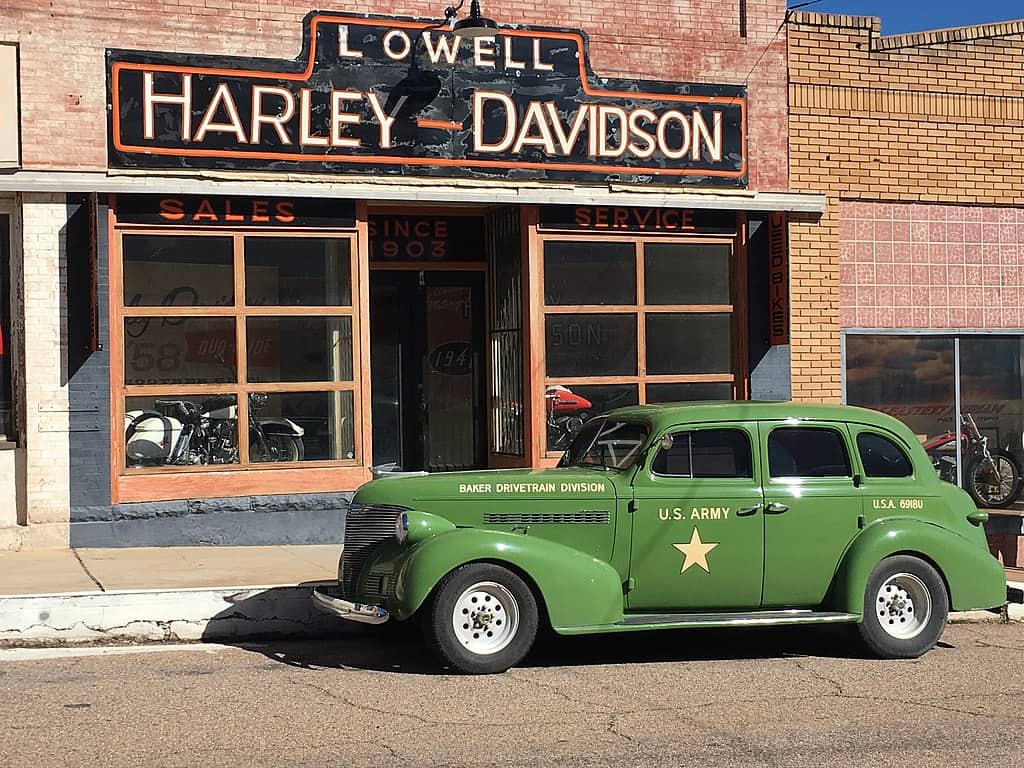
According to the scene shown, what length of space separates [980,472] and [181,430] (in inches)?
357

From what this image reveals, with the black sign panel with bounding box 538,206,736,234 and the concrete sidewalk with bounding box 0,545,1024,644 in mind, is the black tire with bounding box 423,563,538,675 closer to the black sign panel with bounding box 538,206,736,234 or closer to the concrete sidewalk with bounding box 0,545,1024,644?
the concrete sidewalk with bounding box 0,545,1024,644

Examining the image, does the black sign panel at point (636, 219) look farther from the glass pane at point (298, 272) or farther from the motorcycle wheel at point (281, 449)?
the motorcycle wheel at point (281, 449)

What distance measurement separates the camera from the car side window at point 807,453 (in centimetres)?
930

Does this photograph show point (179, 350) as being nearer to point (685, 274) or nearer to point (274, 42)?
point (274, 42)

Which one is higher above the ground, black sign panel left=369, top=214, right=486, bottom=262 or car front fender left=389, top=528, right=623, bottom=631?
black sign panel left=369, top=214, right=486, bottom=262

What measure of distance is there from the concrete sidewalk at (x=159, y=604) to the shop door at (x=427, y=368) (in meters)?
3.85

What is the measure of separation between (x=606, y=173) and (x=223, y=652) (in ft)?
23.6

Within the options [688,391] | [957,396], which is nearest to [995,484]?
[957,396]

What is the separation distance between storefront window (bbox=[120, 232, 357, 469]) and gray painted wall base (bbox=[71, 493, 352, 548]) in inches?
16.2

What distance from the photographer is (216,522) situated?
1295 centimetres

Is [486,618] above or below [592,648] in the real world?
above

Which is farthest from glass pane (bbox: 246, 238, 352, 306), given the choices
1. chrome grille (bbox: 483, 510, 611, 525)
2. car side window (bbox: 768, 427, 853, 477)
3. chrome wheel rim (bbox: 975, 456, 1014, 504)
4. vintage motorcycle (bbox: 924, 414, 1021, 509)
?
chrome wheel rim (bbox: 975, 456, 1014, 504)

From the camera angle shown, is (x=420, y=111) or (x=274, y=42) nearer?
(x=274, y=42)

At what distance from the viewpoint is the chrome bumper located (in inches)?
329
